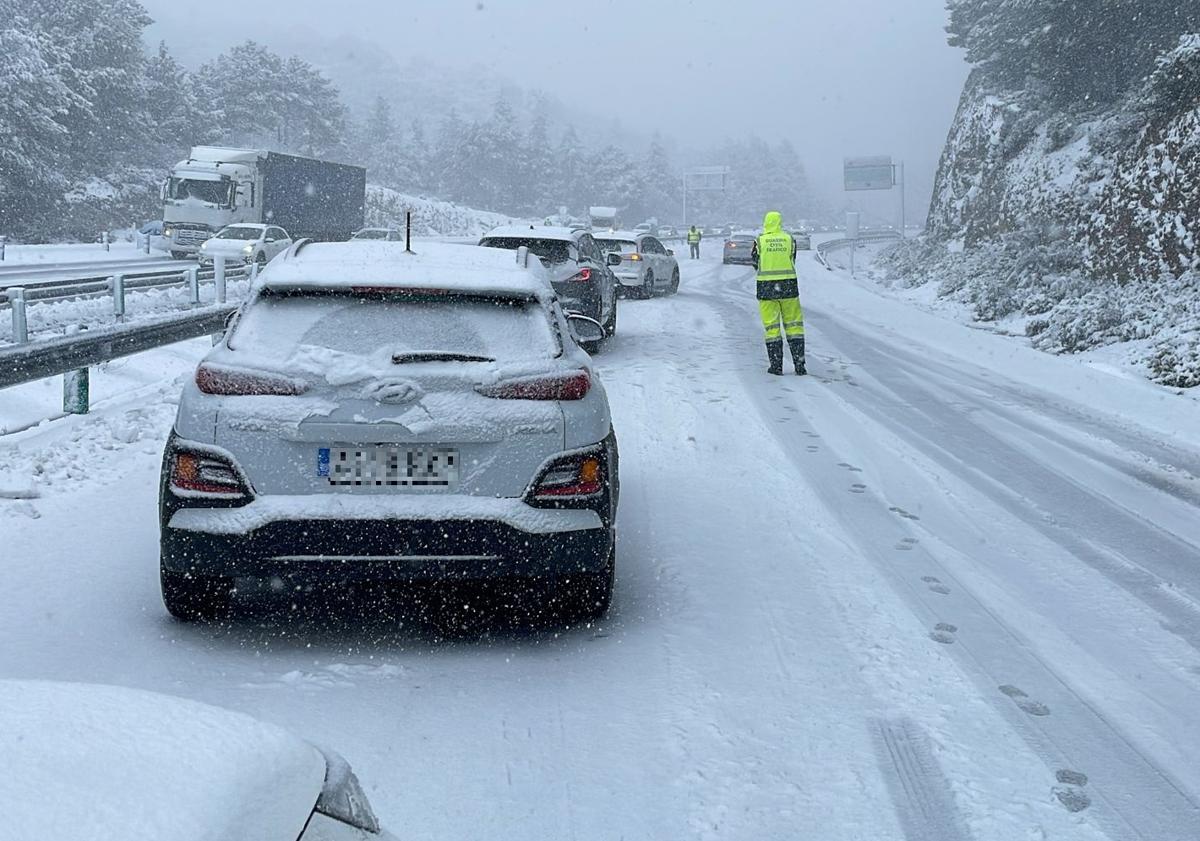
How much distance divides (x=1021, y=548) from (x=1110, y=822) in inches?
126

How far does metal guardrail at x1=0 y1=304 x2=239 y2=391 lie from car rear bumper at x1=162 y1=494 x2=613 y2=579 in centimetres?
483

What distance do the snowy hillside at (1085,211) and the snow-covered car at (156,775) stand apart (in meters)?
13.1

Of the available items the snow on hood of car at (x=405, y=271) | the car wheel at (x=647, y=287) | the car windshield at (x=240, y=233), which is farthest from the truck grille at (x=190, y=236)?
the snow on hood of car at (x=405, y=271)

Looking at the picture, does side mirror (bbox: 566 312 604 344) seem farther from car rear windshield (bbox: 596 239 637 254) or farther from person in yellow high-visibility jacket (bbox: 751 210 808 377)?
car rear windshield (bbox: 596 239 637 254)

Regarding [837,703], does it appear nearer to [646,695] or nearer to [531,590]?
[646,695]

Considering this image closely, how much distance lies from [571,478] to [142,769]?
299 cm

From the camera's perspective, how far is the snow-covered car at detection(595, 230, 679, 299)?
26.9 metres

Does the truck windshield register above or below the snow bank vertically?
below

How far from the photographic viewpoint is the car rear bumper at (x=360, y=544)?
14.5ft

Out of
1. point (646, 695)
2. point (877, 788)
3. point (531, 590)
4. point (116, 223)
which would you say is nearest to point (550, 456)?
point (531, 590)

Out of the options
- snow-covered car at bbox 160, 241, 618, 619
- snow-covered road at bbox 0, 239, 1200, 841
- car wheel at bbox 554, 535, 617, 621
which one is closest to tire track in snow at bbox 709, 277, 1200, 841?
snow-covered road at bbox 0, 239, 1200, 841

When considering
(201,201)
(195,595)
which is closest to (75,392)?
(195,595)

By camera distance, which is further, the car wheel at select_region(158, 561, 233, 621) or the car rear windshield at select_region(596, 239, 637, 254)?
the car rear windshield at select_region(596, 239, 637, 254)

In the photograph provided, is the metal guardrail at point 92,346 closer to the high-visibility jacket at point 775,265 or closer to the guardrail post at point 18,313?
the guardrail post at point 18,313
